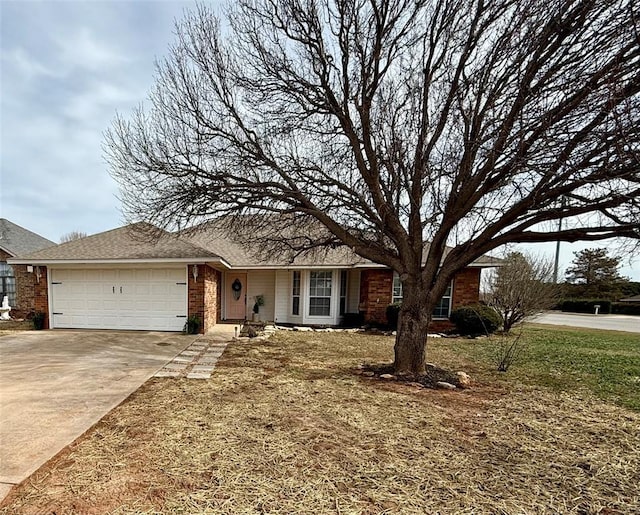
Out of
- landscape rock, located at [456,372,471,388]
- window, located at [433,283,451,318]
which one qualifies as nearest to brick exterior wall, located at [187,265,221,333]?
landscape rock, located at [456,372,471,388]

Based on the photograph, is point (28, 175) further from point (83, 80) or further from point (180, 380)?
point (180, 380)

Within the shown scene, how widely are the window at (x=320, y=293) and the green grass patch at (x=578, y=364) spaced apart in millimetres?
5134

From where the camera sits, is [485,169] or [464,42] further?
[464,42]

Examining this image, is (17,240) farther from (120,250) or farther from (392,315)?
(392,315)

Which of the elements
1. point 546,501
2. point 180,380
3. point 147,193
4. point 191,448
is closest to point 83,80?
point 147,193

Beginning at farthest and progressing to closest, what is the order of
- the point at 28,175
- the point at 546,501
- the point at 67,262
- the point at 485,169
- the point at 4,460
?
the point at 28,175 < the point at 67,262 < the point at 485,169 < the point at 4,460 < the point at 546,501

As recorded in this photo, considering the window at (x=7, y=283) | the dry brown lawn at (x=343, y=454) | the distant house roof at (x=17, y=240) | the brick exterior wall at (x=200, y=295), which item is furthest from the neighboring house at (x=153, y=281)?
the distant house roof at (x=17, y=240)

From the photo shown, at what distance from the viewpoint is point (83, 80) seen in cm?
715

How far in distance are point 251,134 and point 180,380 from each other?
4.90 m

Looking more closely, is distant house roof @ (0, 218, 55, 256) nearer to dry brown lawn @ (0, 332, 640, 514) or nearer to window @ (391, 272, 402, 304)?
dry brown lawn @ (0, 332, 640, 514)

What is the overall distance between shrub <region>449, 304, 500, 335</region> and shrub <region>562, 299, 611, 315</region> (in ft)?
A: 86.0

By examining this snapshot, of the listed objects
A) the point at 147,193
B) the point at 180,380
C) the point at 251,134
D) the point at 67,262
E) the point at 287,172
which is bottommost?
the point at 180,380

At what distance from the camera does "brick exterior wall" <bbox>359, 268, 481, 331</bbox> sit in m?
12.4

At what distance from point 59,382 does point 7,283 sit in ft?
43.5
